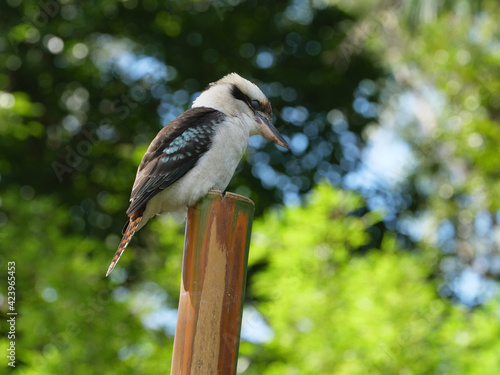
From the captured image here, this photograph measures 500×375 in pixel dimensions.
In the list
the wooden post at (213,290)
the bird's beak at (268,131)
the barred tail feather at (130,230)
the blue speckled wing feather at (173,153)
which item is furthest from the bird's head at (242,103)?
the wooden post at (213,290)

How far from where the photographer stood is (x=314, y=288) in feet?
22.9

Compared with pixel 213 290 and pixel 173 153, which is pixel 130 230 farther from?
pixel 213 290

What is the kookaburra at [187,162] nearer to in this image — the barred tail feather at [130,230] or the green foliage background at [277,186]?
the barred tail feather at [130,230]

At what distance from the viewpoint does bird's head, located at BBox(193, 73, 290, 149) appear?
399 centimetres

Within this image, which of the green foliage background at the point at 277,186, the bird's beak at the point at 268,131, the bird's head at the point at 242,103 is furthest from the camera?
the green foliage background at the point at 277,186

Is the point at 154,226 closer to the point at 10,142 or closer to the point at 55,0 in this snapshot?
the point at 10,142

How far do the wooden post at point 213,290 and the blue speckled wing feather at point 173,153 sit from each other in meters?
0.73

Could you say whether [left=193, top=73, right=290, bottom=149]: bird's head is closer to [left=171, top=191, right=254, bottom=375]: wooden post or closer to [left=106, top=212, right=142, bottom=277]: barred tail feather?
[left=106, top=212, right=142, bottom=277]: barred tail feather

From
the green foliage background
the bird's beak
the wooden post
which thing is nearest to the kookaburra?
the bird's beak

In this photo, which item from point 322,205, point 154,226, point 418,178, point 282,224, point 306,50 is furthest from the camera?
point 418,178

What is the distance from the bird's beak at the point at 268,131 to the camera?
12.5ft

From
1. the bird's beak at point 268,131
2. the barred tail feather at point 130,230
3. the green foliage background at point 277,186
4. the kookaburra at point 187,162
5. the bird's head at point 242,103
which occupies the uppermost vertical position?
the green foliage background at point 277,186

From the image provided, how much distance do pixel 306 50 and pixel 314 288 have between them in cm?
553

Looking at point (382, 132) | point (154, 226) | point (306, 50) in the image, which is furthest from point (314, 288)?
point (382, 132)
